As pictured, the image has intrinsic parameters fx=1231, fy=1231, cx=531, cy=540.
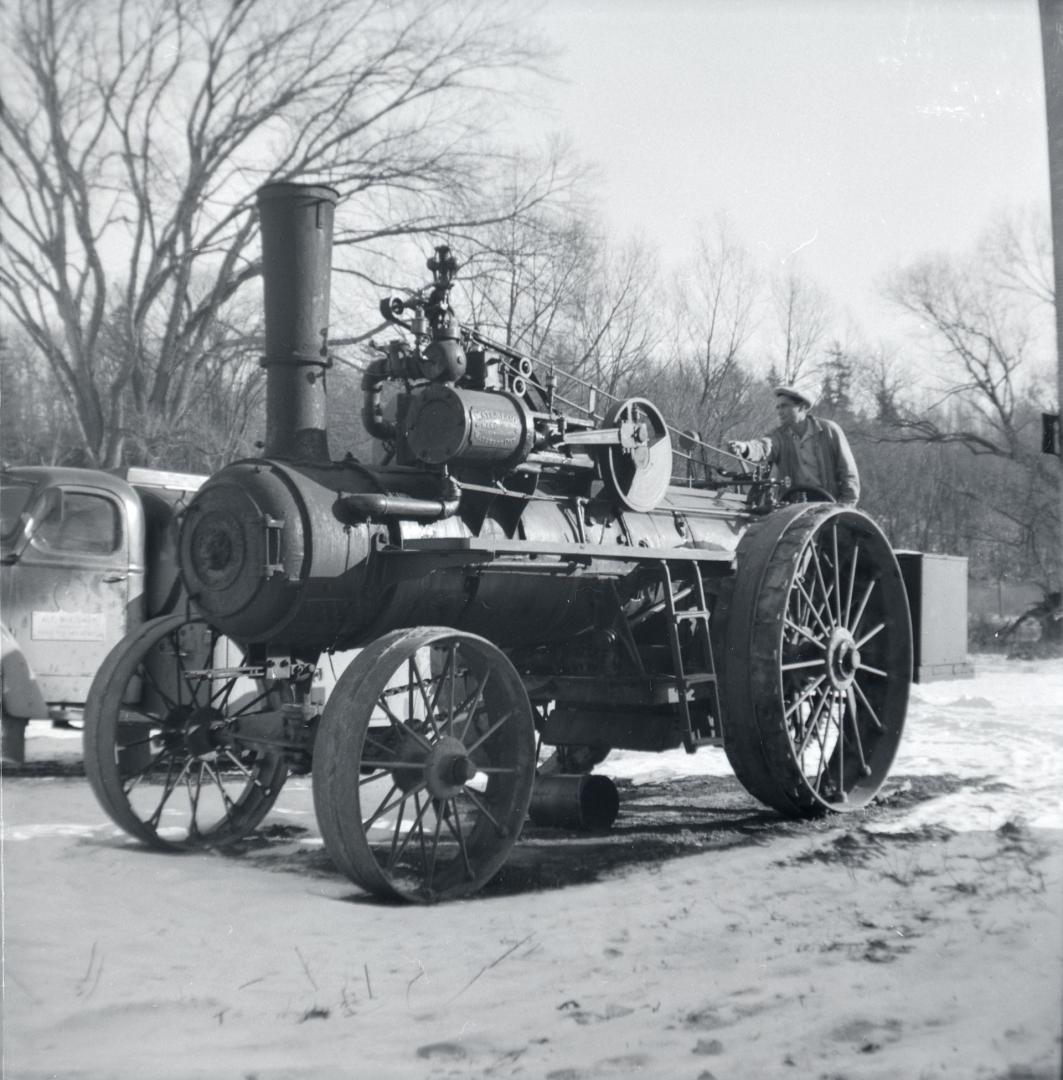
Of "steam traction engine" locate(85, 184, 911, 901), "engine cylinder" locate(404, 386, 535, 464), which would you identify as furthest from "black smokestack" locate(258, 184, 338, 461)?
"engine cylinder" locate(404, 386, 535, 464)

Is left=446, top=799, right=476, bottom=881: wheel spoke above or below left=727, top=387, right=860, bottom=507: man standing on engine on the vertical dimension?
below

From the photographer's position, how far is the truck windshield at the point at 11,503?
6969 mm

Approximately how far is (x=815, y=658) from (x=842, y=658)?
0.12m

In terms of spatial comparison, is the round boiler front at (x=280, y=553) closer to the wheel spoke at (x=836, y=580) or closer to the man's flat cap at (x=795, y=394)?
the wheel spoke at (x=836, y=580)

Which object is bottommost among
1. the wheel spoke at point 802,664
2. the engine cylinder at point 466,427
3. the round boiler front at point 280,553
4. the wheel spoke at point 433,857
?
the wheel spoke at point 433,857

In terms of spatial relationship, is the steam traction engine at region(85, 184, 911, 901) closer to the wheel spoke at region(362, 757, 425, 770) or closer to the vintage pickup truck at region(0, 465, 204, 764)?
the wheel spoke at region(362, 757, 425, 770)

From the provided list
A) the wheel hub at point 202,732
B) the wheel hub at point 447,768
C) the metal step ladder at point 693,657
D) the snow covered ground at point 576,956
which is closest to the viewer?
the snow covered ground at point 576,956

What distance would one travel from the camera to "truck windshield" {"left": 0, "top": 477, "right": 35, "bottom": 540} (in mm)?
6969

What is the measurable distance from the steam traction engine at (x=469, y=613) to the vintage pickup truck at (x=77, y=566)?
1.04 metres

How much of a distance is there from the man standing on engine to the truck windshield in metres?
4.03

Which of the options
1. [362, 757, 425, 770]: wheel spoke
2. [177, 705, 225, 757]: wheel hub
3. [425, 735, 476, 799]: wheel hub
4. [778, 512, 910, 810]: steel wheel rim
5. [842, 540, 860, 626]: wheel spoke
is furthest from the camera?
[842, 540, 860, 626]: wheel spoke

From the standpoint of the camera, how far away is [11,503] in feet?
23.2

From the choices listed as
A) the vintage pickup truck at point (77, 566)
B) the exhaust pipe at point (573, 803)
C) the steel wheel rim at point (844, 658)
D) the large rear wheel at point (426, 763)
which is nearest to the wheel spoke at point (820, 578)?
the steel wheel rim at point (844, 658)

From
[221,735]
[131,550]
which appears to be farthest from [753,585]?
[131,550]
